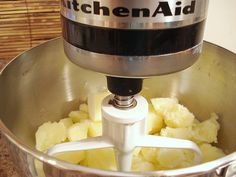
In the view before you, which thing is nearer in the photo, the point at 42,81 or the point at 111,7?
the point at 111,7

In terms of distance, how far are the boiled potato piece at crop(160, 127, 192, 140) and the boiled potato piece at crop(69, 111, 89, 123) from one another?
17cm

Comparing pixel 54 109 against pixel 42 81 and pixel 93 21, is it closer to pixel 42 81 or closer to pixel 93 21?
pixel 42 81

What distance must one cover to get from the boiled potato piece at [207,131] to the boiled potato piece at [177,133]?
13 mm

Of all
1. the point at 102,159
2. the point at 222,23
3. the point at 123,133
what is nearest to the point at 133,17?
the point at 123,133

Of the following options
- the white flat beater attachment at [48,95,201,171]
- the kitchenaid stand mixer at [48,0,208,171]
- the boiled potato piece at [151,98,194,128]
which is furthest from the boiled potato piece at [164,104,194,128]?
the kitchenaid stand mixer at [48,0,208,171]

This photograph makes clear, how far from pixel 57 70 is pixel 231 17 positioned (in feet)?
1.34

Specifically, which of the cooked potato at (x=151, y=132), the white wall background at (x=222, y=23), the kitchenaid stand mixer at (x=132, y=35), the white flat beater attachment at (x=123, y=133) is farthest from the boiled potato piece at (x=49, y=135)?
the white wall background at (x=222, y=23)

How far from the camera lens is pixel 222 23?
2.64 feet

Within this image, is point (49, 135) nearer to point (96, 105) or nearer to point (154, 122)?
point (96, 105)

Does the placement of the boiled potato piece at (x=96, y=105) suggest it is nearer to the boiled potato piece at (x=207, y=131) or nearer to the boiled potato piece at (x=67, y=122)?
the boiled potato piece at (x=67, y=122)

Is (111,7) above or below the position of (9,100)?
above

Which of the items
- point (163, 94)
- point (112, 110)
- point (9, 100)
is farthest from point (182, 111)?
point (9, 100)

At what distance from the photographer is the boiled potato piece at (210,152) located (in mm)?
658

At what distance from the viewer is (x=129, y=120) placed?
515mm
